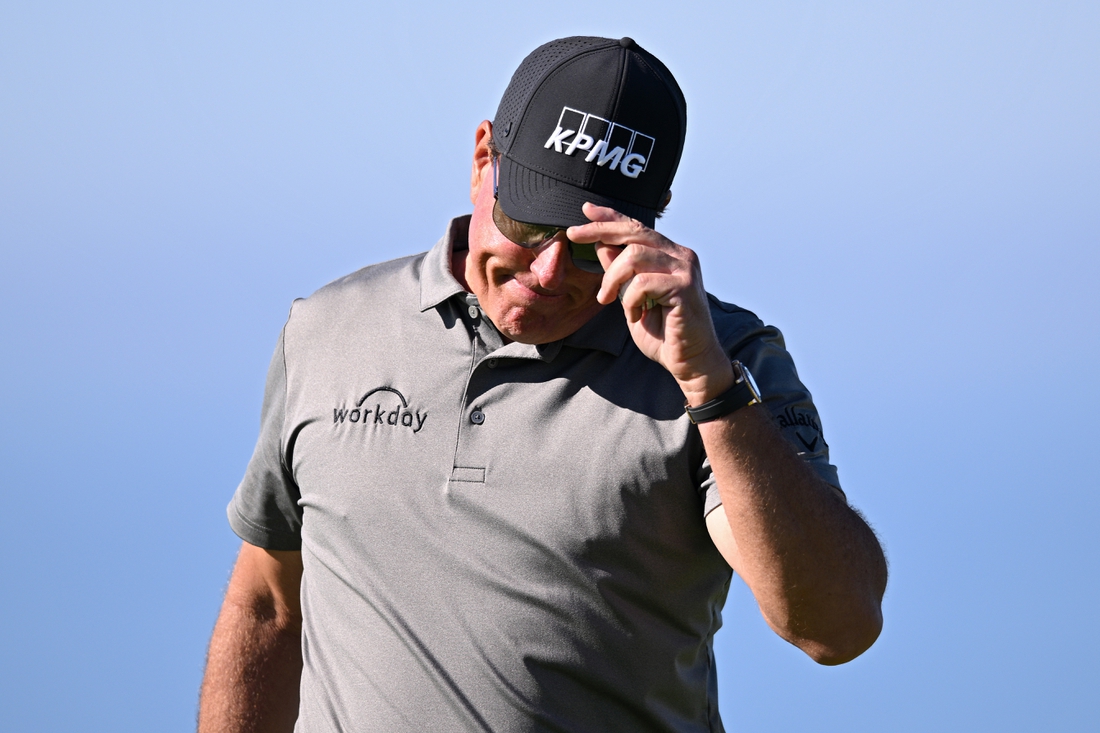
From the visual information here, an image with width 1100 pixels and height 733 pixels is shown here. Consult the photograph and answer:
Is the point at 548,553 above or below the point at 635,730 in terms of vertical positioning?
above

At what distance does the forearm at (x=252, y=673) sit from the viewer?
3.03 meters

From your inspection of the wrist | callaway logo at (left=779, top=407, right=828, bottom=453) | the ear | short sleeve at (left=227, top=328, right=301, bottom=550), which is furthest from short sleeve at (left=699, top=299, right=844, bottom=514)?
short sleeve at (left=227, top=328, right=301, bottom=550)

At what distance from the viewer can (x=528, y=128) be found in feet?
7.91

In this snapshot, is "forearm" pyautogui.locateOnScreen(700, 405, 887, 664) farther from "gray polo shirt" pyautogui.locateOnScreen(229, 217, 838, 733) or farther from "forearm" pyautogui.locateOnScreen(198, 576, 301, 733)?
"forearm" pyautogui.locateOnScreen(198, 576, 301, 733)

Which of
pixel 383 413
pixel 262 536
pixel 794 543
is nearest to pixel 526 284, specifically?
pixel 383 413

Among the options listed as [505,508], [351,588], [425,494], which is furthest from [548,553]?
[351,588]

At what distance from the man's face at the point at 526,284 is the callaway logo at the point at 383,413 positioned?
0.25 metres

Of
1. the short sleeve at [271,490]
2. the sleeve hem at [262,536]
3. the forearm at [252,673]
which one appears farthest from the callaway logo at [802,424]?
the forearm at [252,673]

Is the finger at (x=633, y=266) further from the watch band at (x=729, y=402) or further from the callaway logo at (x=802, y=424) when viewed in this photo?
the callaway logo at (x=802, y=424)

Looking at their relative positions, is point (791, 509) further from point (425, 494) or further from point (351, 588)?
point (351, 588)

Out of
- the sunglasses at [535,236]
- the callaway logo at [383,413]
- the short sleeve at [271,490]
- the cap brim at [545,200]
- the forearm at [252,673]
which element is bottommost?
the forearm at [252,673]

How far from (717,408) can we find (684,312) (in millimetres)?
166

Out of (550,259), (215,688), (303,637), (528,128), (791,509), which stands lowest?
(215,688)

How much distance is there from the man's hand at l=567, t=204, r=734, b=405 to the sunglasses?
0.45 feet
